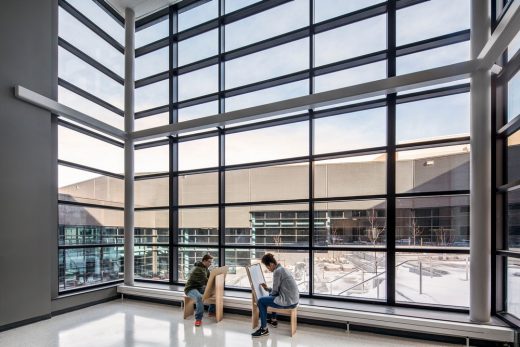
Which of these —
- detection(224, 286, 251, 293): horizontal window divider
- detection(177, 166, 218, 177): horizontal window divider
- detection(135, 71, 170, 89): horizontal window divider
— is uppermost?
detection(135, 71, 170, 89): horizontal window divider

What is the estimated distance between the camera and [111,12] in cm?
612

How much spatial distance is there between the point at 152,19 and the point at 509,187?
6.89 m

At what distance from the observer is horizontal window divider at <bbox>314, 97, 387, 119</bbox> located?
14.5ft

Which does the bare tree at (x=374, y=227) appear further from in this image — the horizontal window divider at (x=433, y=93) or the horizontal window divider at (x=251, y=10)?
the horizontal window divider at (x=251, y=10)

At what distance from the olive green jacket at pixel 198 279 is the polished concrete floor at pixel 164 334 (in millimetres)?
467

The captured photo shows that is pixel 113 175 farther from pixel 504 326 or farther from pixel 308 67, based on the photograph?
pixel 504 326

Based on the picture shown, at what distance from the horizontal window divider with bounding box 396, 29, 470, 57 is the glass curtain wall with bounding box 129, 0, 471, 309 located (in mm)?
14

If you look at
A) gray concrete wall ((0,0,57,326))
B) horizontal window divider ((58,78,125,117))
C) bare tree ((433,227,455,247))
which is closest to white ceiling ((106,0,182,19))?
gray concrete wall ((0,0,57,326))

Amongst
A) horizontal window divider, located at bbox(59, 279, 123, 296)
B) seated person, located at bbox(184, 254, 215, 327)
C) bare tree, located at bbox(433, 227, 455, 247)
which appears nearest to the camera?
bare tree, located at bbox(433, 227, 455, 247)

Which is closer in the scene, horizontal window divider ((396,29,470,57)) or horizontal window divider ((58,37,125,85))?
horizontal window divider ((396,29,470,57))

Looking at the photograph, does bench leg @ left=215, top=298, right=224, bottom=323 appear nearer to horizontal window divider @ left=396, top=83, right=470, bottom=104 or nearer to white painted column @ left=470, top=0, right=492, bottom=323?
white painted column @ left=470, top=0, right=492, bottom=323

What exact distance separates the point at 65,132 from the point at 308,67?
170 inches

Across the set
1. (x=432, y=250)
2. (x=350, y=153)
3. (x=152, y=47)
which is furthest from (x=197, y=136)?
(x=432, y=250)

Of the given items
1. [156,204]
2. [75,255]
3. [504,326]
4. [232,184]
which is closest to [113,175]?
[156,204]
